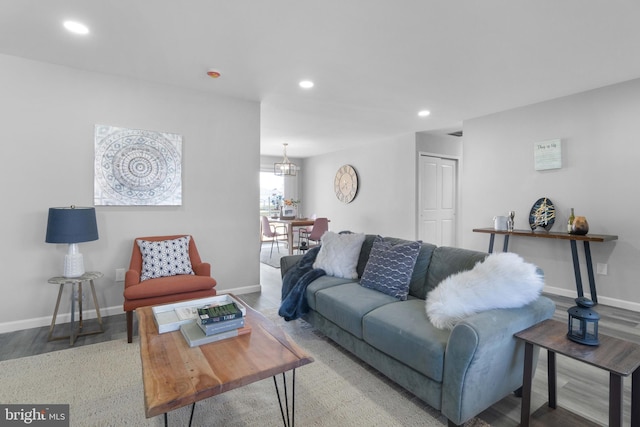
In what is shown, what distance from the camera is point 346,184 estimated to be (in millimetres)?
7305

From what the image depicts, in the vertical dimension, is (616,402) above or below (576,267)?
below

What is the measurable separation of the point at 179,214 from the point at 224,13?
7.05ft

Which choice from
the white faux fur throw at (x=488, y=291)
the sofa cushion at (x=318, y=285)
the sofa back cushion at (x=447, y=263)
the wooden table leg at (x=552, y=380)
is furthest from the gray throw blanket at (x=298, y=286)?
the wooden table leg at (x=552, y=380)

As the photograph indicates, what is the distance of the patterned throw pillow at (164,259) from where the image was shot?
2879 mm

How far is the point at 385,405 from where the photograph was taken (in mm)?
1756

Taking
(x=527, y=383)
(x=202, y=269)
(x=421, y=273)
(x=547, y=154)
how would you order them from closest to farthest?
(x=527, y=383) < (x=421, y=273) < (x=202, y=269) < (x=547, y=154)

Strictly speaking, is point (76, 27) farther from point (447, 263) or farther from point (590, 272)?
point (590, 272)

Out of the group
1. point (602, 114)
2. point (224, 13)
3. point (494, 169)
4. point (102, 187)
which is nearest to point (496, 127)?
point (494, 169)

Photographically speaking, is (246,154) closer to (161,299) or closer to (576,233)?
(161,299)

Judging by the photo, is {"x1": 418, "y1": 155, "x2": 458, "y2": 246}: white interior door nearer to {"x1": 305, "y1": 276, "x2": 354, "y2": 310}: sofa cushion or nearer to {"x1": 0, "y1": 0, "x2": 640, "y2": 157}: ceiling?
{"x1": 0, "y1": 0, "x2": 640, "y2": 157}: ceiling

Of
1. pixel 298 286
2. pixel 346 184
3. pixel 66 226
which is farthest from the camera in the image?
pixel 346 184

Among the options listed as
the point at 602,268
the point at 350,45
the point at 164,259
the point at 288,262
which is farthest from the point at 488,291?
the point at 602,268

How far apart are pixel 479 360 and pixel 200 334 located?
1385 mm

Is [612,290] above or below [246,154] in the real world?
below
